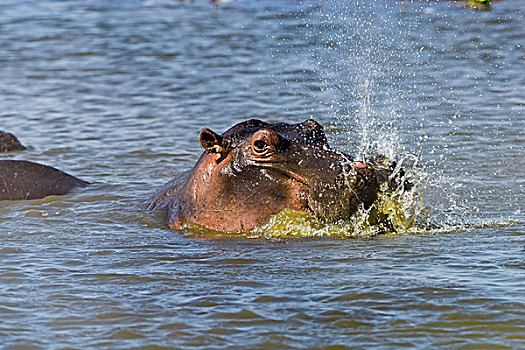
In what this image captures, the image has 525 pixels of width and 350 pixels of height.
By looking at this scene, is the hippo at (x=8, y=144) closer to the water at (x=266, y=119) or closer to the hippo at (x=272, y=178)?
the water at (x=266, y=119)

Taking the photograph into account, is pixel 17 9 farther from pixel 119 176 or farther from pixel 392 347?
pixel 392 347

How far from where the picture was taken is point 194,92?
46.1ft

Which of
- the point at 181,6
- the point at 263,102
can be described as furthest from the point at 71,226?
the point at 181,6

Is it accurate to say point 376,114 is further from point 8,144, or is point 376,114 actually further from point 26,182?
point 26,182

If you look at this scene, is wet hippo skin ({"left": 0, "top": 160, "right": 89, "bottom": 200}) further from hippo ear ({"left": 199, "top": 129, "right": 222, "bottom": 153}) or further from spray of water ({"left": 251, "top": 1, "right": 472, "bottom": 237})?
spray of water ({"left": 251, "top": 1, "right": 472, "bottom": 237})

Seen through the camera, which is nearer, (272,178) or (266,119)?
(272,178)

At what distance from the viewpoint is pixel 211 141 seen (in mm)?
6984

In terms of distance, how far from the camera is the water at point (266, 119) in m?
5.20

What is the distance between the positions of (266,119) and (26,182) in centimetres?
418

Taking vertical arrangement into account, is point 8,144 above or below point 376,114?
below

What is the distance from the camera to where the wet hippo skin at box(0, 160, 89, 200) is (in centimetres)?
863

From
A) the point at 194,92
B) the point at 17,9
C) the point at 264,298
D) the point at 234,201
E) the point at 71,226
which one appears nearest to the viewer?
the point at 264,298

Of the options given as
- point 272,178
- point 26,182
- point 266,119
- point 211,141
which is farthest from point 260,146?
point 266,119

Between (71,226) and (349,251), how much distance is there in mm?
2662
